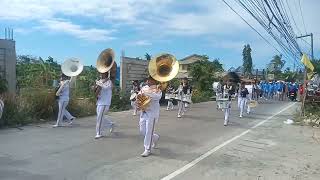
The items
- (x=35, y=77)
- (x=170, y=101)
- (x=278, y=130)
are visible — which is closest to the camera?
(x=278, y=130)

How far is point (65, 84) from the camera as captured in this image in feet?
52.7

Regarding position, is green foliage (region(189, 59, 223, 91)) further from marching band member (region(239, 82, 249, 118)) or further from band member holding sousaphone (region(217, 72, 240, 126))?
band member holding sousaphone (region(217, 72, 240, 126))

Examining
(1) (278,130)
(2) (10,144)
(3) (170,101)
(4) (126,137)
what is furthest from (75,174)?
(3) (170,101)

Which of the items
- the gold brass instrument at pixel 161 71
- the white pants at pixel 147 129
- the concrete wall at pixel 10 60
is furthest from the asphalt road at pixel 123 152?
the concrete wall at pixel 10 60

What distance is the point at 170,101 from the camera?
26.8m

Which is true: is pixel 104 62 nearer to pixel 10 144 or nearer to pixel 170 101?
pixel 10 144

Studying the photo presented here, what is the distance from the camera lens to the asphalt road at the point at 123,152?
927 cm

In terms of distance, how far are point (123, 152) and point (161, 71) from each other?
2134mm

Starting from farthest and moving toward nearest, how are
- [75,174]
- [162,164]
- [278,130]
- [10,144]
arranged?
[278,130]
[10,144]
[162,164]
[75,174]

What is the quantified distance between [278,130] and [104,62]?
304 inches

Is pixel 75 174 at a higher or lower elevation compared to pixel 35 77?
lower

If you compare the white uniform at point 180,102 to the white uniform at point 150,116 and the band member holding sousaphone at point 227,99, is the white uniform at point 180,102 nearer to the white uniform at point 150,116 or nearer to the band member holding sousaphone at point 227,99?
the band member holding sousaphone at point 227,99

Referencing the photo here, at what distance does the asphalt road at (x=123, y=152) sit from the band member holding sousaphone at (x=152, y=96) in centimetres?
47

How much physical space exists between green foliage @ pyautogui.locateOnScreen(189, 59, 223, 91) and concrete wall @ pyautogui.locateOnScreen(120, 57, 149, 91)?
11519 millimetres
